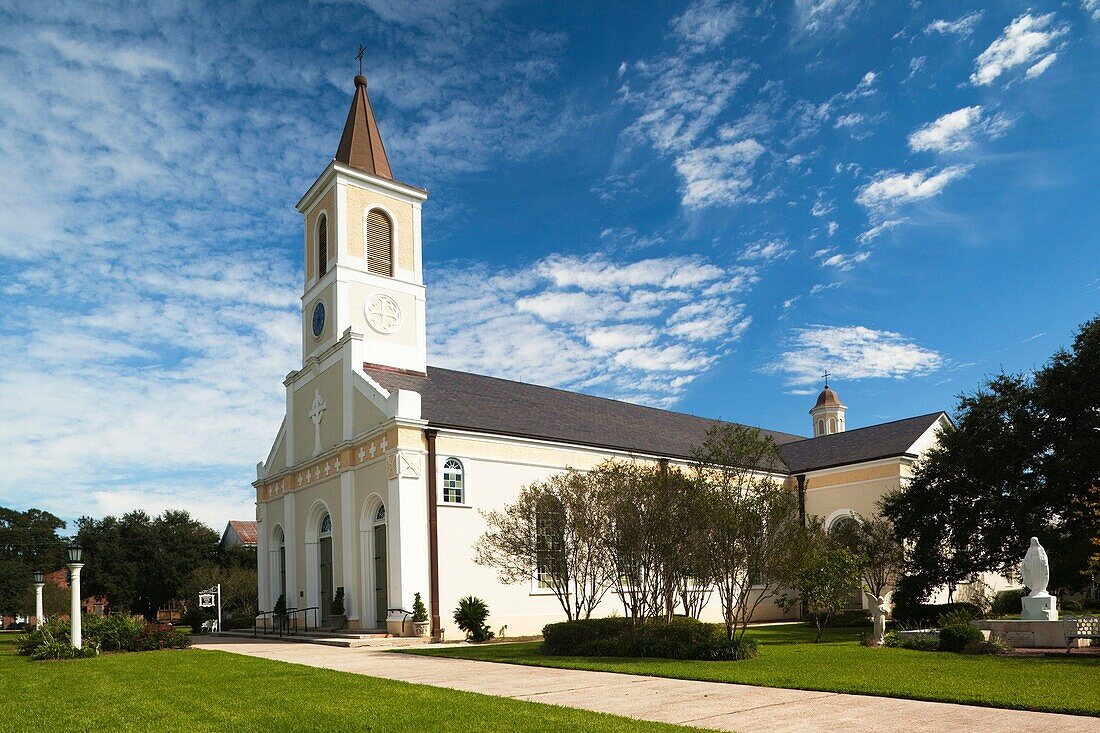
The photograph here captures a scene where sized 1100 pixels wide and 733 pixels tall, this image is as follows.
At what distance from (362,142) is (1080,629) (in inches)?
1098

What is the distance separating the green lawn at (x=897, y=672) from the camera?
10627 millimetres

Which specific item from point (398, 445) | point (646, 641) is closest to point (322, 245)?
point (398, 445)

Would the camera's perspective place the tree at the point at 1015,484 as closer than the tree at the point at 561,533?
No

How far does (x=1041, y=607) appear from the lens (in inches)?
749

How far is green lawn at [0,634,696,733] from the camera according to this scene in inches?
363

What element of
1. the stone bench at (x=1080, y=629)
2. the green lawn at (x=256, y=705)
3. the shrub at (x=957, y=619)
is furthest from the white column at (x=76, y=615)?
the stone bench at (x=1080, y=629)

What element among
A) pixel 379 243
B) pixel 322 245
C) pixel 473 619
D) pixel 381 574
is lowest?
pixel 473 619

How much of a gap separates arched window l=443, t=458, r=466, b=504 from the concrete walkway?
10.5 metres

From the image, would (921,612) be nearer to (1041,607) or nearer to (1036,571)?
(1036,571)

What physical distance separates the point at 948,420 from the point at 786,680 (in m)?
27.4

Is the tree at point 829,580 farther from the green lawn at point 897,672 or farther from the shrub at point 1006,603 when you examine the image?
the shrub at point 1006,603

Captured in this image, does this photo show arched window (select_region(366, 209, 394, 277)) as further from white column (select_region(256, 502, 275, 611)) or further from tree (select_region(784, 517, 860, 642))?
tree (select_region(784, 517, 860, 642))

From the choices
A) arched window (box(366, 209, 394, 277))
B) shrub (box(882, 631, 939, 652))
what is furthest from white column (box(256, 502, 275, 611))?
shrub (box(882, 631, 939, 652))

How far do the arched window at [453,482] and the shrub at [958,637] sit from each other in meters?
14.3
